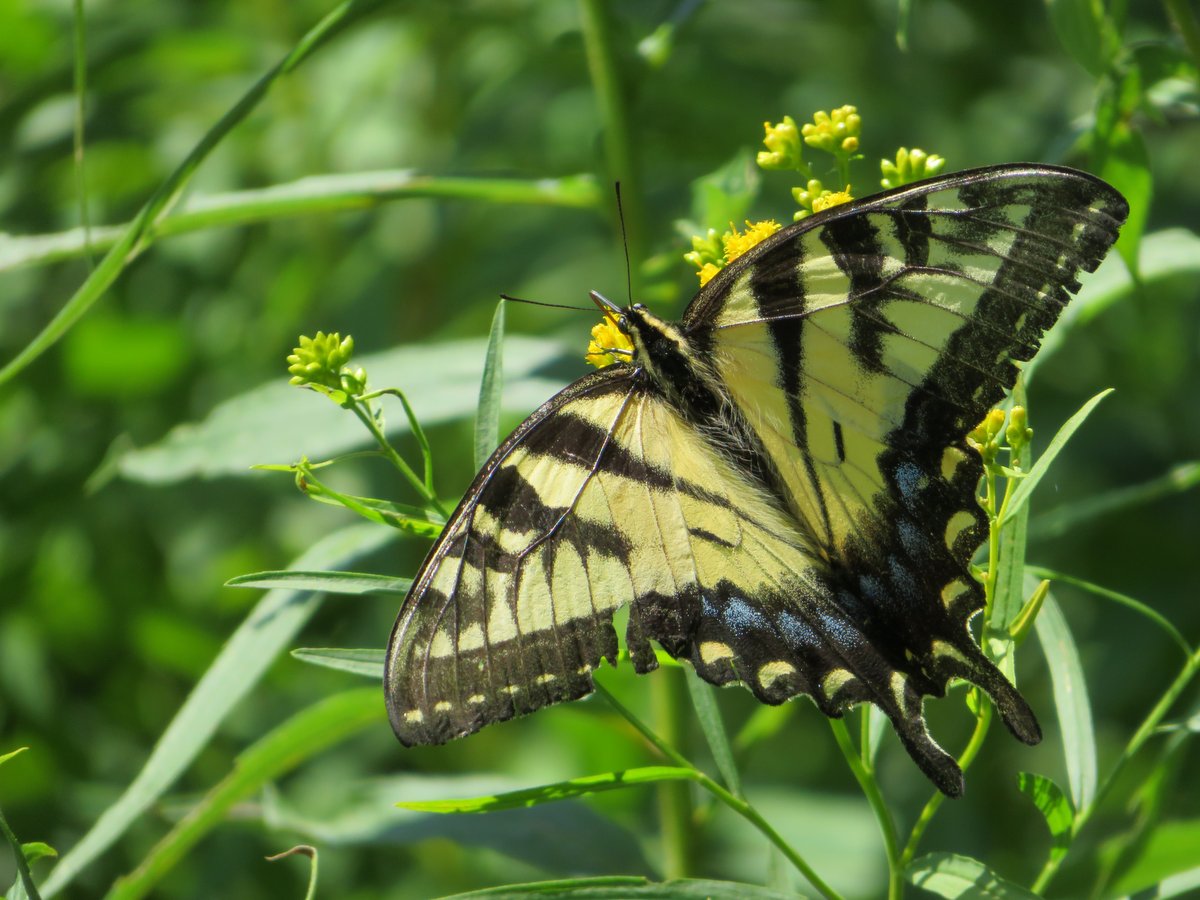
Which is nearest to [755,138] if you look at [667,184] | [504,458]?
[667,184]

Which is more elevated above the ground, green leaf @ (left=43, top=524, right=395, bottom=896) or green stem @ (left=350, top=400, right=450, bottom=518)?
green stem @ (left=350, top=400, right=450, bottom=518)

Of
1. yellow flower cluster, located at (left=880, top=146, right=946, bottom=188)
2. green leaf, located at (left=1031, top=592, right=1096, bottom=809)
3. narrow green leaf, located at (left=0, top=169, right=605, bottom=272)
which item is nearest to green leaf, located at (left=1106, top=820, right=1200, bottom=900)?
green leaf, located at (left=1031, top=592, right=1096, bottom=809)

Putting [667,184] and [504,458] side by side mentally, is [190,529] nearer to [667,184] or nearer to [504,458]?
[667,184]

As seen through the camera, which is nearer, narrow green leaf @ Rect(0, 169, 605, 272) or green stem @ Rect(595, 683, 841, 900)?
green stem @ Rect(595, 683, 841, 900)

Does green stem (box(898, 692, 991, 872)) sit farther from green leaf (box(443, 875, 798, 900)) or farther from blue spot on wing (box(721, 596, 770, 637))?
blue spot on wing (box(721, 596, 770, 637))

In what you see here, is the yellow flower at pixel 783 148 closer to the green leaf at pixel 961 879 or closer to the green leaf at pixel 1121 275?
the green leaf at pixel 1121 275

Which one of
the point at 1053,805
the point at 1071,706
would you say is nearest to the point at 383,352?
the point at 1071,706
